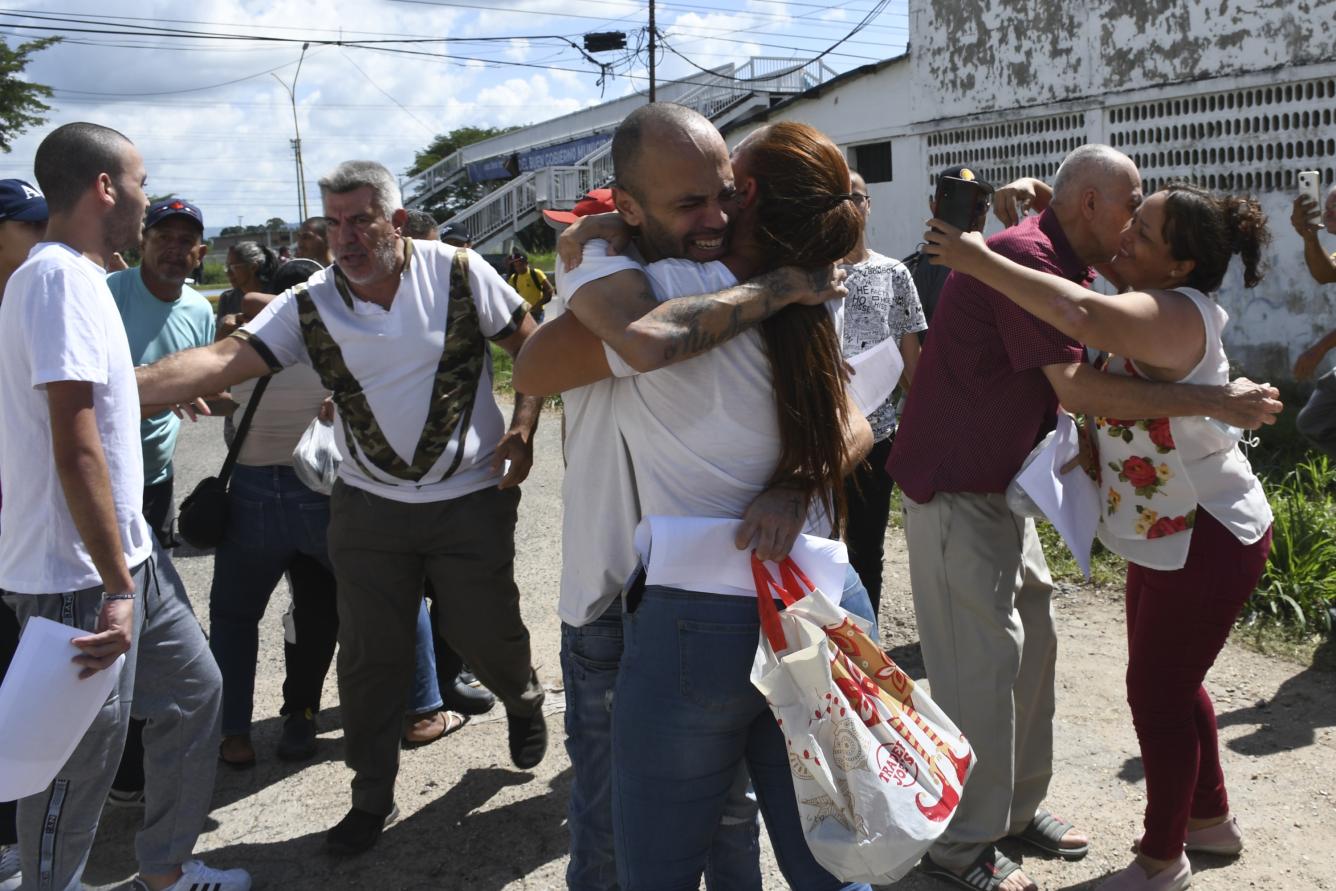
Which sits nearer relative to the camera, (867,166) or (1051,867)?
(1051,867)

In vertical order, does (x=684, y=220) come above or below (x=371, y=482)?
above

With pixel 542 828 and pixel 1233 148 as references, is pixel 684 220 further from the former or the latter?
pixel 1233 148

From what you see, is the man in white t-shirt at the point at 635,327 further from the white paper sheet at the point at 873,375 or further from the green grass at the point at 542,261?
the green grass at the point at 542,261

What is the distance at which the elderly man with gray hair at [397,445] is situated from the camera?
341cm

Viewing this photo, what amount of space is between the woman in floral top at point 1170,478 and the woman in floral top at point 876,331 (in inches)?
53.0

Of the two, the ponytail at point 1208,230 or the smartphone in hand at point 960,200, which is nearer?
the smartphone in hand at point 960,200

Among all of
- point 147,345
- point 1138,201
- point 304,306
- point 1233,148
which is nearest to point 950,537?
point 1138,201

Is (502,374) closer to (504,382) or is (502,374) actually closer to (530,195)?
(504,382)

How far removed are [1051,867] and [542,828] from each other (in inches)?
61.3

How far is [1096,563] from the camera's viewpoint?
584 centimetres

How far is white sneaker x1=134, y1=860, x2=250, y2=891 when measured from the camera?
3.18 m

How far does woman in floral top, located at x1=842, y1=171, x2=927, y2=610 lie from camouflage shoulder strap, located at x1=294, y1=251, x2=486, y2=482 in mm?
1494

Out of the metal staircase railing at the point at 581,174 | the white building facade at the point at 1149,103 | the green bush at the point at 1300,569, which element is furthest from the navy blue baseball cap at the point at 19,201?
the metal staircase railing at the point at 581,174

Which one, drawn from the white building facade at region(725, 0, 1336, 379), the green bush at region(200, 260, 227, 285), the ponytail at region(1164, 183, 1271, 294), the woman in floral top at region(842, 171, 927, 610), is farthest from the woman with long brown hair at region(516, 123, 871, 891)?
the green bush at region(200, 260, 227, 285)
